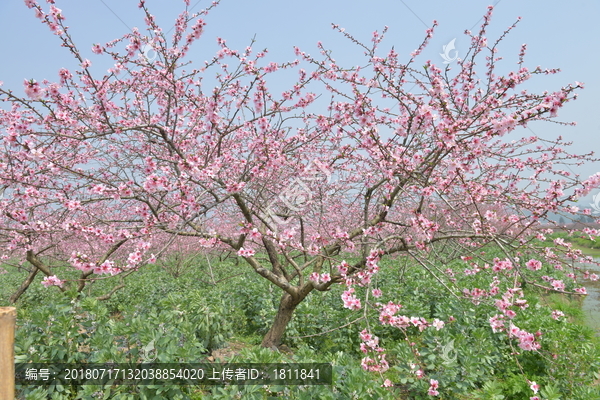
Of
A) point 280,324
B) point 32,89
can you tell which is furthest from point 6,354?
point 280,324

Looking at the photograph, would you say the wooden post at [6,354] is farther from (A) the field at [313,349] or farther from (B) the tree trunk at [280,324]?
(B) the tree trunk at [280,324]

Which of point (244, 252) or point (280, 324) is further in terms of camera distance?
point (280, 324)

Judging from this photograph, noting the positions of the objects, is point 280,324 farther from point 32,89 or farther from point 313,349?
point 32,89

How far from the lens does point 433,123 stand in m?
3.15

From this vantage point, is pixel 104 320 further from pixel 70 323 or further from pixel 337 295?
pixel 337 295

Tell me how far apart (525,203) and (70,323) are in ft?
15.4

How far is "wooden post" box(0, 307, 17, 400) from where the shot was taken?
144 centimetres

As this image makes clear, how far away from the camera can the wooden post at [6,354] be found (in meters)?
1.44

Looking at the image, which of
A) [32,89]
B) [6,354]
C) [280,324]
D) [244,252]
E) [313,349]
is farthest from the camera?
[280,324]

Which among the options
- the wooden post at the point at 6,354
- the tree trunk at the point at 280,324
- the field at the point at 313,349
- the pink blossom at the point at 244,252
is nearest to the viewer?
the wooden post at the point at 6,354

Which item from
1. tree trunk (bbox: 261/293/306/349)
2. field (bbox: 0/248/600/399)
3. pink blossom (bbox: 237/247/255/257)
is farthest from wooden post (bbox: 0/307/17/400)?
tree trunk (bbox: 261/293/306/349)

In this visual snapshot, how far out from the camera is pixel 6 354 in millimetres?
1451

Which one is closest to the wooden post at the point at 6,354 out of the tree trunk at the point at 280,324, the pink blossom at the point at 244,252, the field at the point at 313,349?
the field at the point at 313,349

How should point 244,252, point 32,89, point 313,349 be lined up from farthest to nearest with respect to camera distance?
point 313,349
point 244,252
point 32,89
